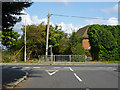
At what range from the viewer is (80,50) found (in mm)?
30250

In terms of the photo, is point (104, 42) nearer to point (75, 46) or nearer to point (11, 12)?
point (75, 46)

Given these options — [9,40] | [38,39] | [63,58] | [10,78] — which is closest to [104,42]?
[63,58]

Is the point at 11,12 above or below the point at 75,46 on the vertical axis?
above

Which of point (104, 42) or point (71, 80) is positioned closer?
point (71, 80)

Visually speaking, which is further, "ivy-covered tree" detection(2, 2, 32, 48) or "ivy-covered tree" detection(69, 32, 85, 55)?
"ivy-covered tree" detection(69, 32, 85, 55)

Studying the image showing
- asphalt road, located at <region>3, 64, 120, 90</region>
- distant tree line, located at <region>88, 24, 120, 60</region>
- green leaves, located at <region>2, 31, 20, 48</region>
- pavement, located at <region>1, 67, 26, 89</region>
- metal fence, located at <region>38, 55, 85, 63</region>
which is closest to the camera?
pavement, located at <region>1, 67, 26, 89</region>

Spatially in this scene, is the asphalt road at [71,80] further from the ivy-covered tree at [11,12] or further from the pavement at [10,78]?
the ivy-covered tree at [11,12]

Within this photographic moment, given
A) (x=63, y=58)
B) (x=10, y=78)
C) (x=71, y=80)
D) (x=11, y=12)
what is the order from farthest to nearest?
(x=63, y=58) < (x=71, y=80) < (x=10, y=78) < (x=11, y=12)

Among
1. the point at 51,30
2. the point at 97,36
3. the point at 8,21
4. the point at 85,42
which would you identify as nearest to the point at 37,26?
the point at 51,30

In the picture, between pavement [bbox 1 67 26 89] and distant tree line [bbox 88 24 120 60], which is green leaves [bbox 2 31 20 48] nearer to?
distant tree line [bbox 88 24 120 60]

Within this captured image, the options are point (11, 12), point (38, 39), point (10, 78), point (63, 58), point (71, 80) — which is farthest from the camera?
point (38, 39)

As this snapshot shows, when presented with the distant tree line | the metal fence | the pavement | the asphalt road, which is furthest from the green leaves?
the pavement

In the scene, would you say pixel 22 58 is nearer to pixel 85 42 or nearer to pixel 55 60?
pixel 55 60

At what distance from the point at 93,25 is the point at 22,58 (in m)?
13.5
